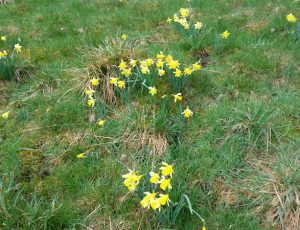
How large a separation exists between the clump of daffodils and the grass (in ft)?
0.54

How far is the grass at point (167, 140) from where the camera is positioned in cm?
288

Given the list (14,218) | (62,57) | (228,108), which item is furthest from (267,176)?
(62,57)

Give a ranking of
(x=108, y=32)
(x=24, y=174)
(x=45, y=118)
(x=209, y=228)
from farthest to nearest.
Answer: (x=108, y=32) → (x=45, y=118) → (x=24, y=174) → (x=209, y=228)

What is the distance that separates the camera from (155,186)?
2.68 metres

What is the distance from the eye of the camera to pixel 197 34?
191 inches

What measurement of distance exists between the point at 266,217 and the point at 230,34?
2893 mm

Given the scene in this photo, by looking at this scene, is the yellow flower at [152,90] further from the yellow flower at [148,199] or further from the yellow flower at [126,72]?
the yellow flower at [148,199]

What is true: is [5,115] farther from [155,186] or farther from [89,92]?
[155,186]

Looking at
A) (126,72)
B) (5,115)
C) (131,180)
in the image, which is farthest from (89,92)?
(131,180)

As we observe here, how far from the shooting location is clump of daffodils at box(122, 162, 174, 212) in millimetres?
2531

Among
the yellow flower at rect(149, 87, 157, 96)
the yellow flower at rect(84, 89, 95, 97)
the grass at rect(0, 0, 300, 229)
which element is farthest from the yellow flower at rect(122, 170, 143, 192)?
the yellow flower at rect(84, 89, 95, 97)

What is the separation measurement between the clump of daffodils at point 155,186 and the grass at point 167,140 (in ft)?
0.54

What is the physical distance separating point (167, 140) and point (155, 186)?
0.89 metres

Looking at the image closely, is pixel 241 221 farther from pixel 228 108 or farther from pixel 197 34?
pixel 197 34
